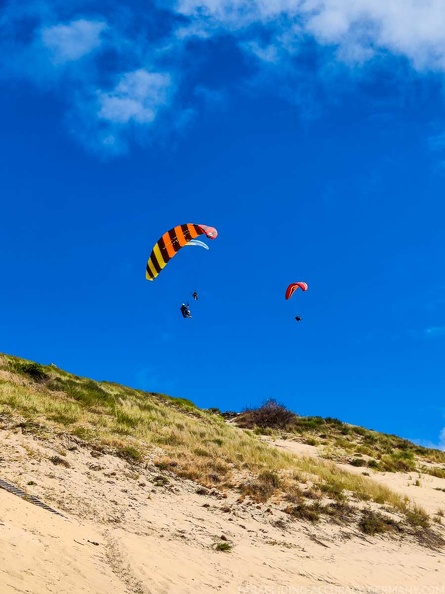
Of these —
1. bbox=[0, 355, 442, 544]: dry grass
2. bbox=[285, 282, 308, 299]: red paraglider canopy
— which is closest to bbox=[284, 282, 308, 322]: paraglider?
bbox=[285, 282, 308, 299]: red paraglider canopy

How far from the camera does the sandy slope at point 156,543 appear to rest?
332 inches

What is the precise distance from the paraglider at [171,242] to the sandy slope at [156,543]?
12.4m

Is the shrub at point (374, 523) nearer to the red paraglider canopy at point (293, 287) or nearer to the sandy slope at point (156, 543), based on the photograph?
the sandy slope at point (156, 543)

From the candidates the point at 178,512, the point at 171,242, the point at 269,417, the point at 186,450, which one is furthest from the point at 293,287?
the point at 178,512

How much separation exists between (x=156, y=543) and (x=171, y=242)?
17.7m

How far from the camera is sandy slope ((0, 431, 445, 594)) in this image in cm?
843

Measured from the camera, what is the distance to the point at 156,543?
11.1 meters

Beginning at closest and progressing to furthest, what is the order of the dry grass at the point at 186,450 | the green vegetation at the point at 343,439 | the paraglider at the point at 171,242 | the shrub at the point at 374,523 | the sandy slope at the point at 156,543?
the sandy slope at the point at 156,543, the shrub at the point at 374,523, the dry grass at the point at 186,450, the paraglider at the point at 171,242, the green vegetation at the point at 343,439

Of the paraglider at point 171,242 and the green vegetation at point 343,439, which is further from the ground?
the paraglider at point 171,242

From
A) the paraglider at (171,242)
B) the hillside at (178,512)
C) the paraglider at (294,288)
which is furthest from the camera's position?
the paraglider at (294,288)

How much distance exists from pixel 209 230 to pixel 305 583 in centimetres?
1869

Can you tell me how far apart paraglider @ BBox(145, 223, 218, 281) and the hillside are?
7520mm

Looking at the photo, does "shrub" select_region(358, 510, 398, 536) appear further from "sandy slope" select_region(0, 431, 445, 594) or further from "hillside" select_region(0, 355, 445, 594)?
"sandy slope" select_region(0, 431, 445, 594)

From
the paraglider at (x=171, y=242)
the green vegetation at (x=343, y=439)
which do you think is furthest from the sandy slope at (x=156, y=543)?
the green vegetation at (x=343, y=439)
